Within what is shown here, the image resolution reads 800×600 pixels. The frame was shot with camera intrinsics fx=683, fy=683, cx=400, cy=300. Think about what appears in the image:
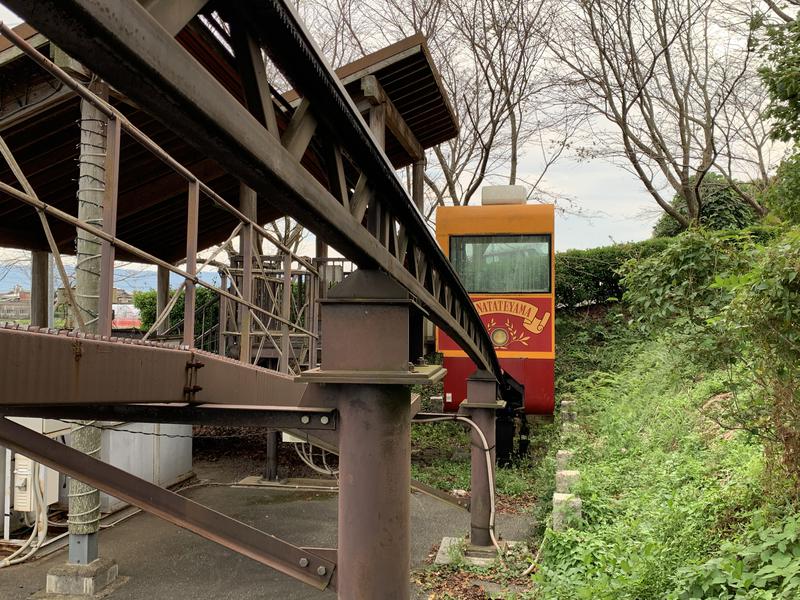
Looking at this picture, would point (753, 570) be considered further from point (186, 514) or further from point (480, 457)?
point (480, 457)

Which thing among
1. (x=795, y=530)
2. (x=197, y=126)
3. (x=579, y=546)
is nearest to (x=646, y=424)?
(x=579, y=546)

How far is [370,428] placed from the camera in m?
3.79

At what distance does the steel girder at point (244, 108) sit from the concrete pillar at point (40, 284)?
27.4 ft

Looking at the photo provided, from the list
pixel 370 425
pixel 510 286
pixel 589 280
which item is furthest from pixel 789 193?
pixel 589 280

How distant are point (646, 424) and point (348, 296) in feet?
22.3

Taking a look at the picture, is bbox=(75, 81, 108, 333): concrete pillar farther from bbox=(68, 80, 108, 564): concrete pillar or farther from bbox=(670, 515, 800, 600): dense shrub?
bbox=(670, 515, 800, 600): dense shrub

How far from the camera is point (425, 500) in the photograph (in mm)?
11781

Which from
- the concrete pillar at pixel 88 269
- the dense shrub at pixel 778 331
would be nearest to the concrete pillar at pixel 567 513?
the dense shrub at pixel 778 331

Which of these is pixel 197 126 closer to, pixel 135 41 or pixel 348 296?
pixel 135 41

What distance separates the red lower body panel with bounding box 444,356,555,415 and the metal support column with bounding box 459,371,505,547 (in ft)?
13.1

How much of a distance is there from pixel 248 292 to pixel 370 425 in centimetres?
199

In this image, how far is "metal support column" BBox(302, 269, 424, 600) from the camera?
12.3ft

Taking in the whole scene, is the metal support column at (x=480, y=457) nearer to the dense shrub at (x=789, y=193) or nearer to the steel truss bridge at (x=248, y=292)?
the steel truss bridge at (x=248, y=292)

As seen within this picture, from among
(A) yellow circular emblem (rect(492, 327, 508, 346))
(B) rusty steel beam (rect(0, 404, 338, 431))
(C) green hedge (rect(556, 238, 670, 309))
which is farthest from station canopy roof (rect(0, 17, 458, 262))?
(C) green hedge (rect(556, 238, 670, 309))
